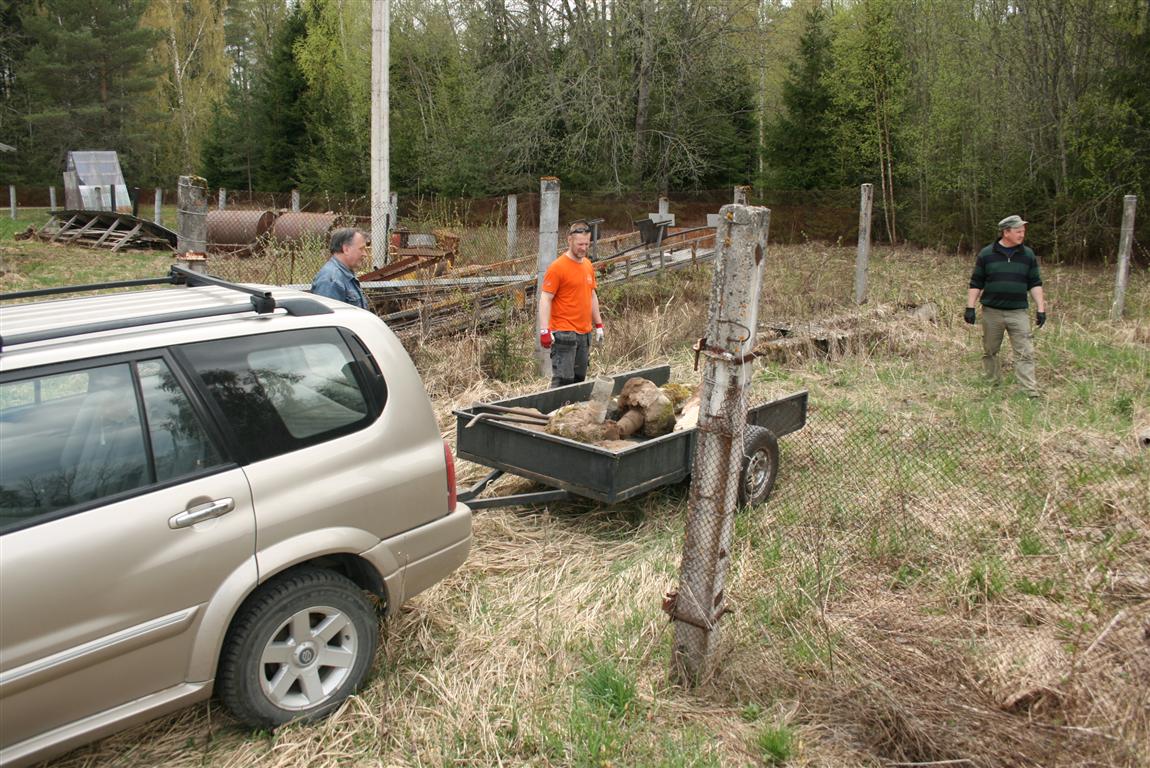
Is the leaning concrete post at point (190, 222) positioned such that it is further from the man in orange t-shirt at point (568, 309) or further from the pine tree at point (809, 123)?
the pine tree at point (809, 123)

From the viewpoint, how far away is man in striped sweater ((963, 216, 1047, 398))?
29.0ft

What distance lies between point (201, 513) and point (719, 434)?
6.52 ft

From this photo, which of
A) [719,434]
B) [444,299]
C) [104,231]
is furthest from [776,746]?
[104,231]

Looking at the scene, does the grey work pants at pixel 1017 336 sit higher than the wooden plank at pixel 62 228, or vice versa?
the wooden plank at pixel 62 228

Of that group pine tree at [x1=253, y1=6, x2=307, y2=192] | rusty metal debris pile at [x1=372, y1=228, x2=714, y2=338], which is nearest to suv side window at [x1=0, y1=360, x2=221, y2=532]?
rusty metal debris pile at [x1=372, y1=228, x2=714, y2=338]

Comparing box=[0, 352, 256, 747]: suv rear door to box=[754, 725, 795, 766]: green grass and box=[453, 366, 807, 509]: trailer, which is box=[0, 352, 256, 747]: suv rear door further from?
box=[453, 366, 807, 509]: trailer

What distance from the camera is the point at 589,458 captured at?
5266 millimetres

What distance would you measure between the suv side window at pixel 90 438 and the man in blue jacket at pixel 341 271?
2.90 meters

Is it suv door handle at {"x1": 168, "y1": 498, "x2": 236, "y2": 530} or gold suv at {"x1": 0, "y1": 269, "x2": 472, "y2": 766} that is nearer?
gold suv at {"x1": 0, "y1": 269, "x2": 472, "y2": 766}

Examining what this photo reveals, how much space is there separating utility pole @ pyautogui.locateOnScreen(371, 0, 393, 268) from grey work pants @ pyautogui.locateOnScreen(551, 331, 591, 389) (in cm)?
511

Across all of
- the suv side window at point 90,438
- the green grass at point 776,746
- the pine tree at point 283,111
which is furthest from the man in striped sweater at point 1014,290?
A: the pine tree at point 283,111

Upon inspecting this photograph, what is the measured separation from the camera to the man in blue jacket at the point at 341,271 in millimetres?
6152

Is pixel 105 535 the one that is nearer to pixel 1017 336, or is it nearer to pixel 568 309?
pixel 568 309

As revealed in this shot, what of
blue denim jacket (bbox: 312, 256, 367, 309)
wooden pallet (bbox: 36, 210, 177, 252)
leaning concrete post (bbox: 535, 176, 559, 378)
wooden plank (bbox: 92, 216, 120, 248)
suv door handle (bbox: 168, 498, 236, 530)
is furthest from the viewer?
wooden pallet (bbox: 36, 210, 177, 252)
